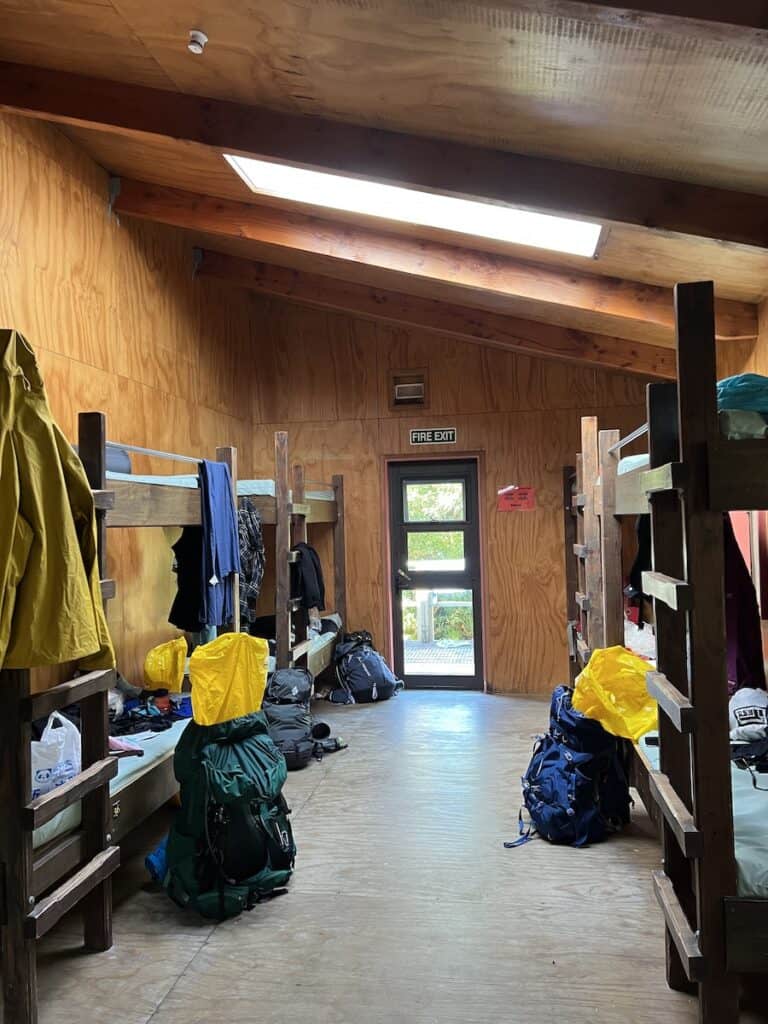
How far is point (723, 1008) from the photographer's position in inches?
64.9

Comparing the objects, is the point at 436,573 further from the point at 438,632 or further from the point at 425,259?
the point at 425,259

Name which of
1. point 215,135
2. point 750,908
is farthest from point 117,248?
point 750,908

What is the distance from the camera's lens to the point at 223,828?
8.26 ft

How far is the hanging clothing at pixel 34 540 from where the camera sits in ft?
5.78

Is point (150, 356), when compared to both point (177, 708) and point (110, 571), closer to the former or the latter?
point (110, 571)

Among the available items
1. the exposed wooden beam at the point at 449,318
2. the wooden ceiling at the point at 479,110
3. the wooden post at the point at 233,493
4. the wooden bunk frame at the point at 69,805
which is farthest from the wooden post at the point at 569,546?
the wooden bunk frame at the point at 69,805

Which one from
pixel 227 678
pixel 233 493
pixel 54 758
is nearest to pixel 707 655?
pixel 227 678

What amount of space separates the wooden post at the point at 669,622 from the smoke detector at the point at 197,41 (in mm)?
1966

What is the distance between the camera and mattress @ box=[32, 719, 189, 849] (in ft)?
7.09

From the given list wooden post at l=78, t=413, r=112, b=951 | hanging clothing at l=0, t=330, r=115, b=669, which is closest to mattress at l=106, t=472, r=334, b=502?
hanging clothing at l=0, t=330, r=115, b=669

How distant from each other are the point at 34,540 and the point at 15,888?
3.26 ft

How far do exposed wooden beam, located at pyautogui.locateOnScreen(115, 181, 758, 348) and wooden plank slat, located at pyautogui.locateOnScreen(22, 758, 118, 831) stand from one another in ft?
10.3

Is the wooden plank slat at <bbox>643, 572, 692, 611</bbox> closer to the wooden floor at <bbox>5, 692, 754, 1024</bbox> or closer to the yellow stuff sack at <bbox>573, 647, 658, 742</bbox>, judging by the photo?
the yellow stuff sack at <bbox>573, 647, 658, 742</bbox>

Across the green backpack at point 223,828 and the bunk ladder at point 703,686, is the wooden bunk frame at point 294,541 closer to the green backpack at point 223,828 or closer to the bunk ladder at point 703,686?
the green backpack at point 223,828
